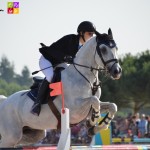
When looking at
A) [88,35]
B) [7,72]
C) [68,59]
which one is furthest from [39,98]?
[7,72]

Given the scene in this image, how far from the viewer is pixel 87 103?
8.94 m

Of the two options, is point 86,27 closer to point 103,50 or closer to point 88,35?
point 88,35

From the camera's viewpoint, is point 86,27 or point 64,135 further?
point 86,27

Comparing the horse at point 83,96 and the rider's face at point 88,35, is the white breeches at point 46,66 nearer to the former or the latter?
the horse at point 83,96

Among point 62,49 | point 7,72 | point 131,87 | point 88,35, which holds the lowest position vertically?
point 62,49

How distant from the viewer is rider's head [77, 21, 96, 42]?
31.6 ft

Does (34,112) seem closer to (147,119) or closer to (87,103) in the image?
(87,103)

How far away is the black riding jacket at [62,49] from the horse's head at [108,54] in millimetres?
626

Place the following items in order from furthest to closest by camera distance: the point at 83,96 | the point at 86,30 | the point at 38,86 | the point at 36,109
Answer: the point at 38,86 → the point at 86,30 → the point at 36,109 → the point at 83,96

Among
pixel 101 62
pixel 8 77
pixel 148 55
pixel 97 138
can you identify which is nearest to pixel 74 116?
pixel 101 62

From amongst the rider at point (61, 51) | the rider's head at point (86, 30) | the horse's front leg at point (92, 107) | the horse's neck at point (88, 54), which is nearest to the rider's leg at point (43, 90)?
the rider at point (61, 51)

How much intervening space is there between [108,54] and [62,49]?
41.3 inches

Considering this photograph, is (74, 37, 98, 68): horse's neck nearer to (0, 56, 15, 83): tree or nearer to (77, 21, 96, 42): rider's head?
(77, 21, 96, 42): rider's head

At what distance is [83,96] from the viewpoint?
921 centimetres
